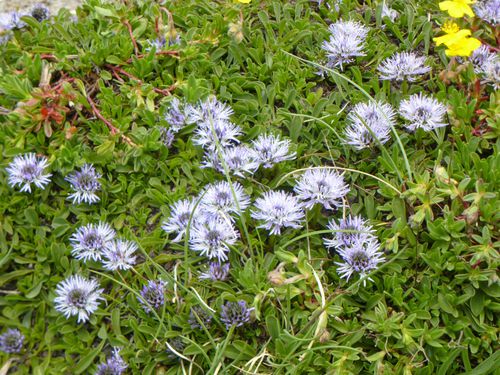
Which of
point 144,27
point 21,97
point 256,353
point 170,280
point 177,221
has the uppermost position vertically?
point 144,27

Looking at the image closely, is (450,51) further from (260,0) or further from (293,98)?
(260,0)

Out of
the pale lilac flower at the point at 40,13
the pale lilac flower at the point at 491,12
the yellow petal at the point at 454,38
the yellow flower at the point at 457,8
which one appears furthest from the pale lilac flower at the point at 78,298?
the pale lilac flower at the point at 491,12

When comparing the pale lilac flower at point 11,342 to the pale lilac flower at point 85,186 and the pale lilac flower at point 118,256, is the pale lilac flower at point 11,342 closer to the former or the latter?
the pale lilac flower at point 118,256

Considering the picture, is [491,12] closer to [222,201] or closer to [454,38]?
[454,38]

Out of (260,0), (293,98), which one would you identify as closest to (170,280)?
(293,98)

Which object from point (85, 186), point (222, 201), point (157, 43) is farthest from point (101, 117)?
point (222, 201)

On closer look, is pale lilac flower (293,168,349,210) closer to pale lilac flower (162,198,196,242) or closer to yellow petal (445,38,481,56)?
pale lilac flower (162,198,196,242)
